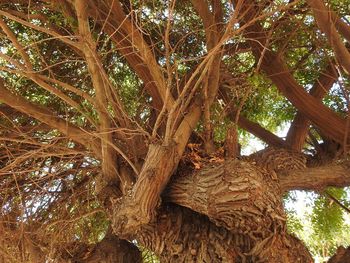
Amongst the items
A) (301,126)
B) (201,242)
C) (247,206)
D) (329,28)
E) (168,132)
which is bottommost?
(201,242)

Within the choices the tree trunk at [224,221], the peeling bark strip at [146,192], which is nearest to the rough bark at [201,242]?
the tree trunk at [224,221]

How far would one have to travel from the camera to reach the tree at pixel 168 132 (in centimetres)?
291

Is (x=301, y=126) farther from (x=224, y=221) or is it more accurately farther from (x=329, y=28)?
(x=224, y=221)

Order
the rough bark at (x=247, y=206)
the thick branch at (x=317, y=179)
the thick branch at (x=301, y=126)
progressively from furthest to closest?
the thick branch at (x=301, y=126) < the thick branch at (x=317, y=179) < the rough bark at (x=247, y=206)

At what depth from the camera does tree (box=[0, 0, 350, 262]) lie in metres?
2.91

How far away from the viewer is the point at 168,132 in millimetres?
2980

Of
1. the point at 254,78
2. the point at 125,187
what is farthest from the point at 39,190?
the point at 254,78

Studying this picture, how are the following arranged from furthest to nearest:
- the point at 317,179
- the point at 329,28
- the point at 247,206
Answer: the point at 317,179 < the point at 329,28 < the point at 247,206

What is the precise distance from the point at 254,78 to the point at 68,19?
143cm

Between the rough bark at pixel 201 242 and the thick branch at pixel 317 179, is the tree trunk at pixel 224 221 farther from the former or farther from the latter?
the thick branch at pixel 317 179

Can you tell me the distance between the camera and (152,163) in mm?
2949

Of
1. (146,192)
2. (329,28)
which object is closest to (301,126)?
(329,28)

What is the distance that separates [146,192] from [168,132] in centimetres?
43

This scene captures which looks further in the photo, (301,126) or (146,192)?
(301,126)
